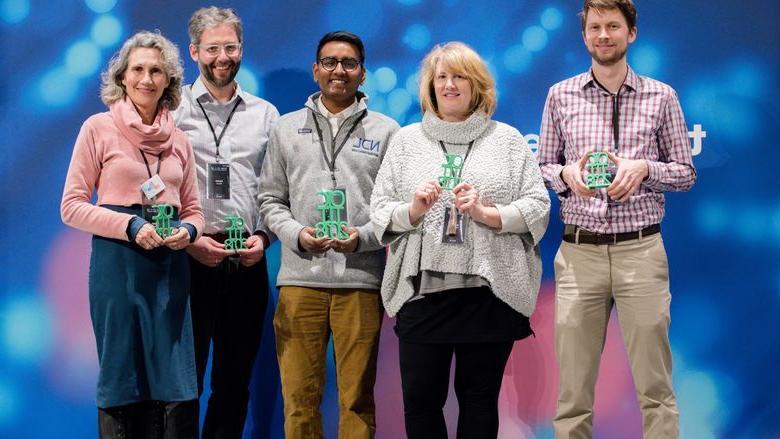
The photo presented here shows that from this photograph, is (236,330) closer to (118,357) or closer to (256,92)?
(118,357)

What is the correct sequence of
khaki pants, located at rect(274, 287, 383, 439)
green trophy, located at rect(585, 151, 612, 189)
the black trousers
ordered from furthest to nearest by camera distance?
the black trousers → khaki pants, located at rect(274, 287, 383, 439) → green trophy, located at rect(585, 151, 612, 189)

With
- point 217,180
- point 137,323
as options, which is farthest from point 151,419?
point 217,180

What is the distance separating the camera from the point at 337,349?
11.1 ft

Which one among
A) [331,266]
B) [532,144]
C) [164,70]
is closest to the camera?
[164,70]

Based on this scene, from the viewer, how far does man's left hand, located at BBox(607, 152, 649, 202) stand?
302 centimetres

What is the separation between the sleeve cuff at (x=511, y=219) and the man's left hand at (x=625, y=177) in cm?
35

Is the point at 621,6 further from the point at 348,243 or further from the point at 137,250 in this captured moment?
the point at 137,250

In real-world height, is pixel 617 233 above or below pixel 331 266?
above

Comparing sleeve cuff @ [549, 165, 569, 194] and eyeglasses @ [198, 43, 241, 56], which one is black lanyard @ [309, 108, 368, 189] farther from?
sleeve cuff @ [549, 165, 569, 194]

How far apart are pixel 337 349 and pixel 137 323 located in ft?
2.68

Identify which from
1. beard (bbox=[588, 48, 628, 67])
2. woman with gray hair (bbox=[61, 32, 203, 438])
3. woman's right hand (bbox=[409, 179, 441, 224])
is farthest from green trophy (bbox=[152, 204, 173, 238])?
beard (bbox=[588, 48, 628, 67])

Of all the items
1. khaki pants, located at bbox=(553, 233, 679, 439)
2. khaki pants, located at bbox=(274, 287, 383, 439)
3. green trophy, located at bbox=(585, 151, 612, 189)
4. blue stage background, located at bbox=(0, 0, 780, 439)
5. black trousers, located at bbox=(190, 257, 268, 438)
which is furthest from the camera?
blue stage background, located at bbox=(0, 0, 780, 439)

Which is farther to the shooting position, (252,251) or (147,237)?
(252,251)

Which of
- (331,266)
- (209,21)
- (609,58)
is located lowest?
(331,266)
